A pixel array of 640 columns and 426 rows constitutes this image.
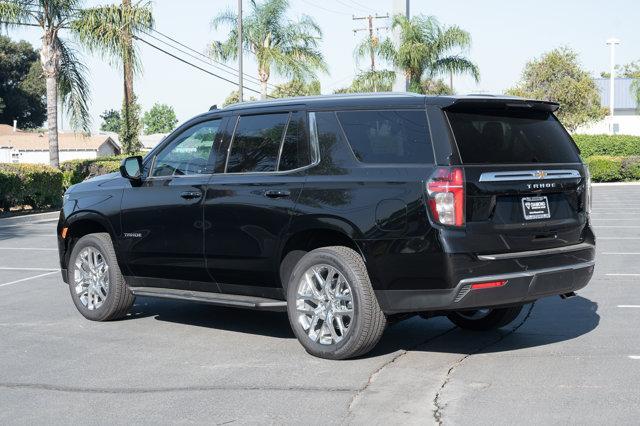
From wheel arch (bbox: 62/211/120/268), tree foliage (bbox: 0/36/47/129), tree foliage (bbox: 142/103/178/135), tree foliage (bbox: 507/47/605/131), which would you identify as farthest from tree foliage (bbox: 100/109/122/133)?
wheel arch (bbox: 62/211/120/268)

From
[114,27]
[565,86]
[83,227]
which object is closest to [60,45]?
[114,27]

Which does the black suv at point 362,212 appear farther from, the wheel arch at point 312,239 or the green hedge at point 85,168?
the green hedge at point 85,168

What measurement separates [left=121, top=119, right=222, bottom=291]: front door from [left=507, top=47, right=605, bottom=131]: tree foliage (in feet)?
184

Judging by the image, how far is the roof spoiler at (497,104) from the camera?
271 inches

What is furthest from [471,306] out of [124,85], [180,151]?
[124,85]

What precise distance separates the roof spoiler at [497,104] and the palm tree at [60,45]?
25.7 meters

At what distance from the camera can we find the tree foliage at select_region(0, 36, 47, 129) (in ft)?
279

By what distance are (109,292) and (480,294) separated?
401 cm

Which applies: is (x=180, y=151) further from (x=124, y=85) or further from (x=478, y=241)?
(x=124, y=85)

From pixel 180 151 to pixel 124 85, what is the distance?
29827mm

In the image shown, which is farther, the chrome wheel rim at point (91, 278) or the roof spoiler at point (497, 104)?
the chrome wheel rim at point (91, 278)

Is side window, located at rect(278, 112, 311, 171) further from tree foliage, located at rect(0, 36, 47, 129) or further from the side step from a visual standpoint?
tree foliage, located at rect(0, 36, 47, 129)

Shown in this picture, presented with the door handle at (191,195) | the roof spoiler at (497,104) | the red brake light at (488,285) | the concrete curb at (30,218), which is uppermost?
the roof spoiler at (497,104)

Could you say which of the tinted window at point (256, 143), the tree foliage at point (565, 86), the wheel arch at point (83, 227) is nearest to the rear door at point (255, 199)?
the tinted window at point (256, 143)
